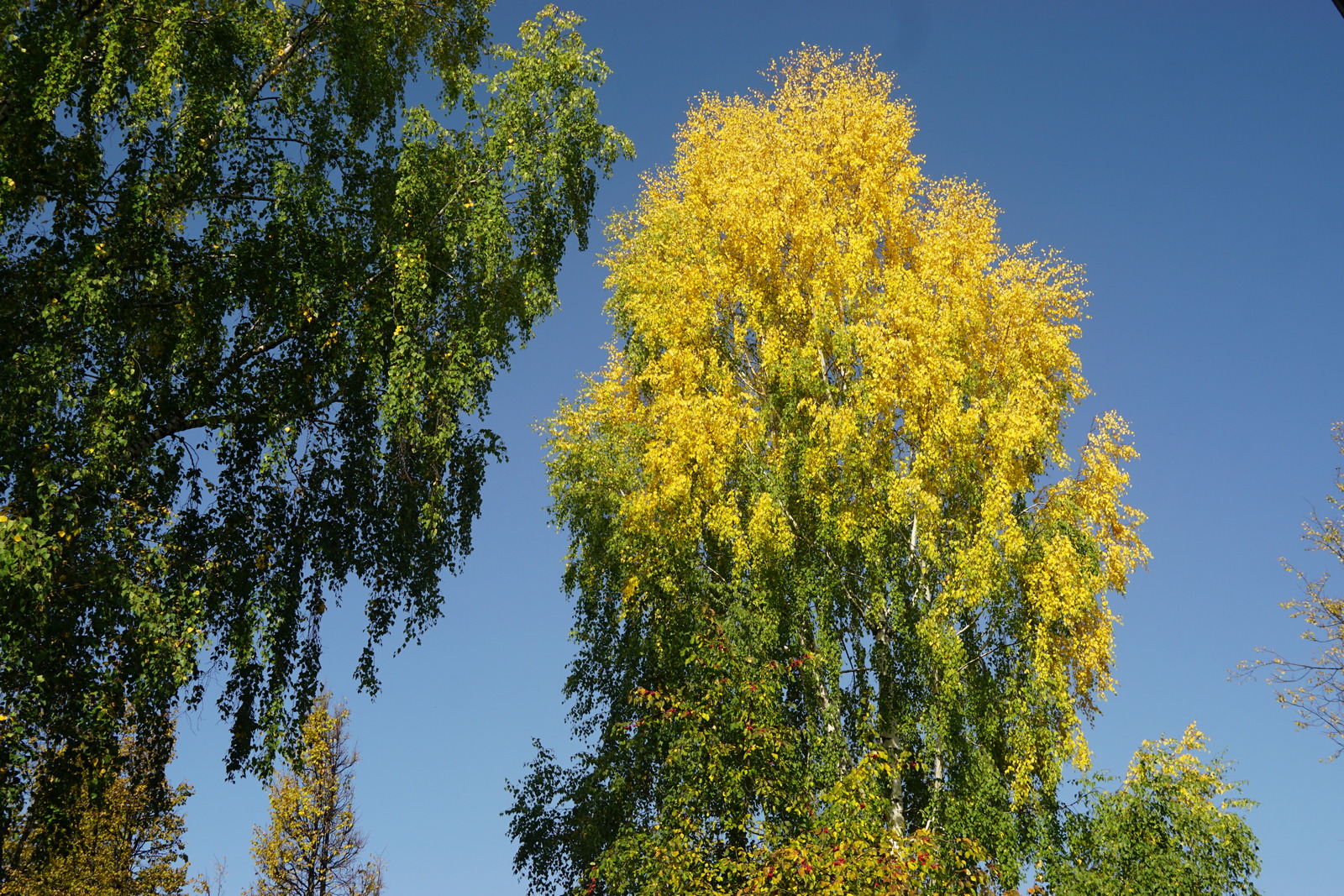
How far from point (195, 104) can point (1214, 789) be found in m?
16.5

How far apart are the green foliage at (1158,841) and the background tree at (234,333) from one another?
31.2 ft

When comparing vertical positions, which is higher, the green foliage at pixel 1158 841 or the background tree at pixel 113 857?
the background tree at pixel 113 857

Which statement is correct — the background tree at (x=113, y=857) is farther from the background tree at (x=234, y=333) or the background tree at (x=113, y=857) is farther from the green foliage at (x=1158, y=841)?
the green foliage at (x=1158, y=841)

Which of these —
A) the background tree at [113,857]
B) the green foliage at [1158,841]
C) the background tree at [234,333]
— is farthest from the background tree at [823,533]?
the background tree at [113,857]

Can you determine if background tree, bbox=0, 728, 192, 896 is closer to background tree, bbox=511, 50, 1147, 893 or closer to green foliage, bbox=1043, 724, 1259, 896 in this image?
background tree, bbox=511, 50, 1147, 893

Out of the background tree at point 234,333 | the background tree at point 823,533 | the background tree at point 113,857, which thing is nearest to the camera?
the background tree at point 234,333

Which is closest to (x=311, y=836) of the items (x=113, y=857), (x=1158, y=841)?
(x=113, y=857)

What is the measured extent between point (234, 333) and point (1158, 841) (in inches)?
554

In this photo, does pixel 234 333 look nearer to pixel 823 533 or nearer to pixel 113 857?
pixel 823 533

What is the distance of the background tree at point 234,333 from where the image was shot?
35.7ft

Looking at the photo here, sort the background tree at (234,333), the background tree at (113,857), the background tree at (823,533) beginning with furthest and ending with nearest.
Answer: the background tree at (113,857) < the background tree at (823,533) < the background tree at (234,333)

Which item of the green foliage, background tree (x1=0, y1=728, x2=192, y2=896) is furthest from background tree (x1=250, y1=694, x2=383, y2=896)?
the green foliage

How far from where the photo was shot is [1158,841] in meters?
13.4

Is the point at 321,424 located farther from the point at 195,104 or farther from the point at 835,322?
the point at 835,322
